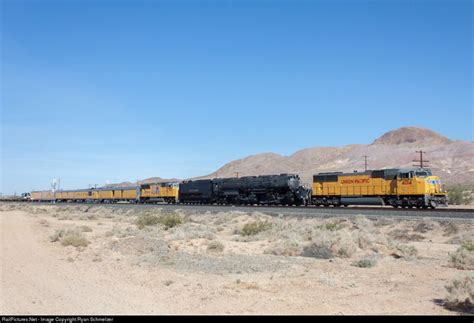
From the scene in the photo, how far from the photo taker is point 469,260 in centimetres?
1530

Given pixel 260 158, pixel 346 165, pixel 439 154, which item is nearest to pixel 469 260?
pixel 439 154

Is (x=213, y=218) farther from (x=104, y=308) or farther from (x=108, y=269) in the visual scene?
(x=104, y=308)

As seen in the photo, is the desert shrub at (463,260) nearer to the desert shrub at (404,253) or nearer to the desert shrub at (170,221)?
the desert shrub at (404,253)

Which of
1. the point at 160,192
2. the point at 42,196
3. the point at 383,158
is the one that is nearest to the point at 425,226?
the point at 160,192

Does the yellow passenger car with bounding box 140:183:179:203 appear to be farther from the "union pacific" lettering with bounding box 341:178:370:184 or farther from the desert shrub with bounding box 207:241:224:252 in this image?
the desert shrub with bounding box 207:241:224:252

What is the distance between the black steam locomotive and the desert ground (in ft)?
66.1

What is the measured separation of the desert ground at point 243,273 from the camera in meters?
10.1

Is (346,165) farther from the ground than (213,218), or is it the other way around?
(346,165)

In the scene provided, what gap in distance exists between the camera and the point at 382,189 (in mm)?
39281

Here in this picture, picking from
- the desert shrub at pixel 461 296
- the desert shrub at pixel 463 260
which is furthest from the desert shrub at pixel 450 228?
the desert shrub at pixel 461 296

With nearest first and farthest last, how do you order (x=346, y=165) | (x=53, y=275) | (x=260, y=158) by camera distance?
(x=53, y=275) → (x=346, y=165) → (x=260, y=158)

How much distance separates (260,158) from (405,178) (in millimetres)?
160154

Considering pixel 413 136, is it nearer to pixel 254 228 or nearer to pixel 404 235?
pixel 404 235

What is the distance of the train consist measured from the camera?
36906mm
